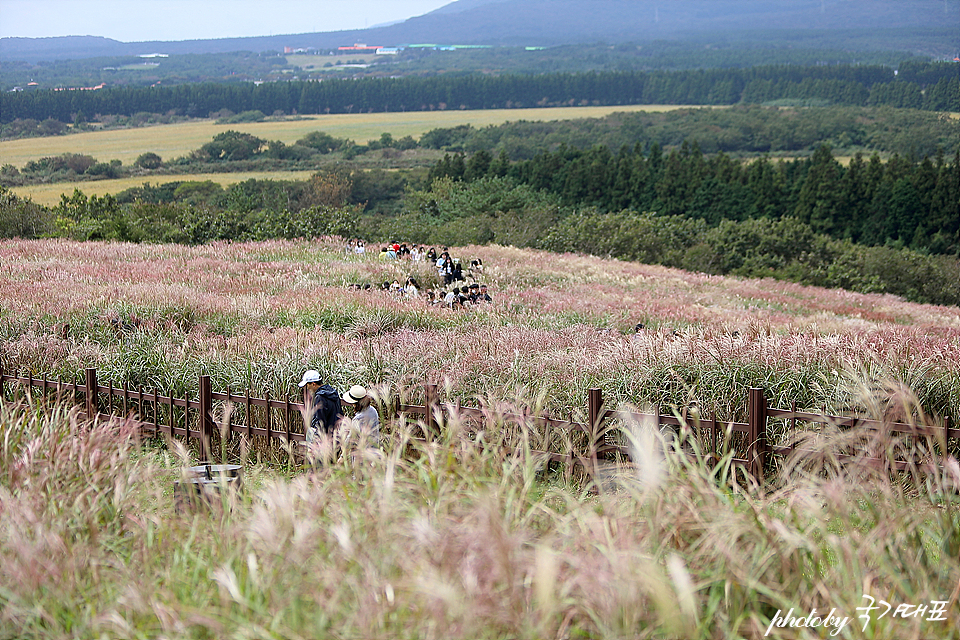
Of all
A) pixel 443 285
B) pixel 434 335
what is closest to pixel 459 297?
pixel 434 335

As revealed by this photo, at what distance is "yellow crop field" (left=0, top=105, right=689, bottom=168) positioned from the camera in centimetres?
11331

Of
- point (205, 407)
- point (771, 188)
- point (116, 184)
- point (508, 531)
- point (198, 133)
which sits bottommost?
point (771, 188)

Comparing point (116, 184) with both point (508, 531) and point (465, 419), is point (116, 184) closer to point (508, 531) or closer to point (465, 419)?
point (465, 419)

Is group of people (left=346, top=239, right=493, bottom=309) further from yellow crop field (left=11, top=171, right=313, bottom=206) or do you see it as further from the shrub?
the shrub

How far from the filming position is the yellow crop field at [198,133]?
372ft

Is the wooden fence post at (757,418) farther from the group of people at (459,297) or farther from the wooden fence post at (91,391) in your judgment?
the group of people at (459,297)

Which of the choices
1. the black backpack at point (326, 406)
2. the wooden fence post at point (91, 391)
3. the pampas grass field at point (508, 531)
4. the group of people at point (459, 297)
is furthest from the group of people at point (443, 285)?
the black backpack at point (326, 406)

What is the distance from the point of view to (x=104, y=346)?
10516 mm

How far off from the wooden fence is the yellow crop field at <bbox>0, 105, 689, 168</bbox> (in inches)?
3981

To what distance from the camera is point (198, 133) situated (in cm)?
14675

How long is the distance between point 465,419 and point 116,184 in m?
93.9

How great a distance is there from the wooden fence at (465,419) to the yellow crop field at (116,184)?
64845 mm

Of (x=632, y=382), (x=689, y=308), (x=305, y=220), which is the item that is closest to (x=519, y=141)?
(x=305, y=220)

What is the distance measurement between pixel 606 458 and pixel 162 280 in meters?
12.3
